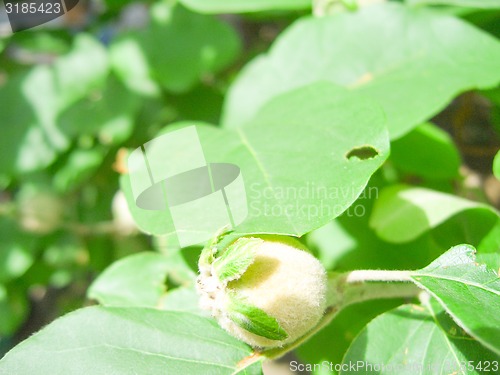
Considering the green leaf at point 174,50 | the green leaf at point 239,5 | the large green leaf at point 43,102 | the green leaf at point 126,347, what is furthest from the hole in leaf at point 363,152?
the large green leaf at point 43,102

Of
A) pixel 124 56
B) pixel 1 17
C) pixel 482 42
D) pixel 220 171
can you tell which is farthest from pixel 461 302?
pixel 1 17

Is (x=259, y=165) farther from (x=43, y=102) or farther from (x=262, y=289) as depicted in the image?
(x=43, y=102)

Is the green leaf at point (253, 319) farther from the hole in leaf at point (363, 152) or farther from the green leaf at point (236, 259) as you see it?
the hole in leaf at point (363, 152)

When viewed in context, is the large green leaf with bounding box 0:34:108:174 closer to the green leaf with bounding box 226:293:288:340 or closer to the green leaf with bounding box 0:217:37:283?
the green leaf with bounding box 0:217:37:283

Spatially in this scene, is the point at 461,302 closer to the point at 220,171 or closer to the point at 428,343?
the point at 428,343

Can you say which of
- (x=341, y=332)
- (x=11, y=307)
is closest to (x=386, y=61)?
(x=341, y=332)

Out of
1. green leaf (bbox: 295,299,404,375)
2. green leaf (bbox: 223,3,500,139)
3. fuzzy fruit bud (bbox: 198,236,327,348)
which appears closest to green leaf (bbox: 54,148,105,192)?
green leaf (bbox: 223,3,500,139)
